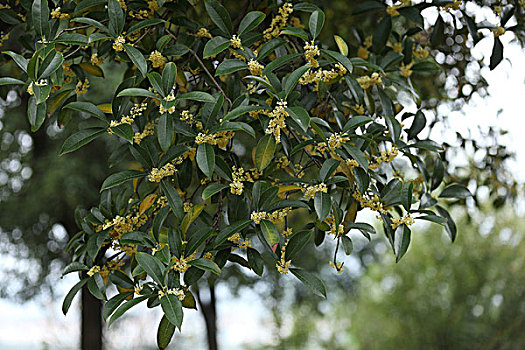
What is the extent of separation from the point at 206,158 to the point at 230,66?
0.13m

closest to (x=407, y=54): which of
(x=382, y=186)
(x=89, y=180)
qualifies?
(x=382, y=186)

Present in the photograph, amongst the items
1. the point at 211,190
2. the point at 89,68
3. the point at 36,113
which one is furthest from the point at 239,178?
the point at 89,68

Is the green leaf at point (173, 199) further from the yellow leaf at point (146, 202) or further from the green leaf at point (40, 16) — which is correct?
the green leaf at point (40, 16)

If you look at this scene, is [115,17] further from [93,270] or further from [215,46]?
[93,270]

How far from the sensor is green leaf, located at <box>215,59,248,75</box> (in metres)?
0.69

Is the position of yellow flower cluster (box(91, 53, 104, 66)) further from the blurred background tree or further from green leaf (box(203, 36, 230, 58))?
the blurred background tree

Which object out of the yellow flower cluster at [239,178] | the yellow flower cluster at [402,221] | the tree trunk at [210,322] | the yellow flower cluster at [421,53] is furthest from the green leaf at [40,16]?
the tree trunk at [210,322]

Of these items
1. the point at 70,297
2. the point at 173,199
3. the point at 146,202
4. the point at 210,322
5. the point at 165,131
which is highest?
the point at 165,131

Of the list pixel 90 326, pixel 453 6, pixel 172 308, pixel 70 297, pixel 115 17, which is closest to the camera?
pixel 172 308

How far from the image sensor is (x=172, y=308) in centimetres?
61

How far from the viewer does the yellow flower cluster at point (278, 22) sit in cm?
84

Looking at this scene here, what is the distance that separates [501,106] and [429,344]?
2428 millimetres

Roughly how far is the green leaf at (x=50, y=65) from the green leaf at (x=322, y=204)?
1.16 ft

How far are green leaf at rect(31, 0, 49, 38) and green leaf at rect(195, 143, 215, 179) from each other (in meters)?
0.26
